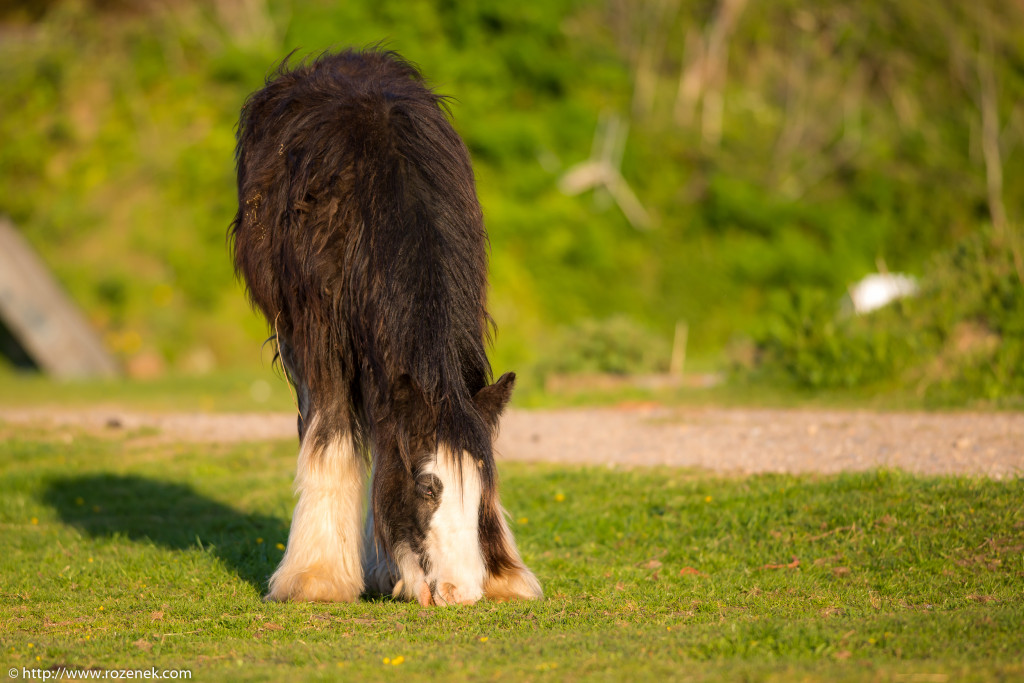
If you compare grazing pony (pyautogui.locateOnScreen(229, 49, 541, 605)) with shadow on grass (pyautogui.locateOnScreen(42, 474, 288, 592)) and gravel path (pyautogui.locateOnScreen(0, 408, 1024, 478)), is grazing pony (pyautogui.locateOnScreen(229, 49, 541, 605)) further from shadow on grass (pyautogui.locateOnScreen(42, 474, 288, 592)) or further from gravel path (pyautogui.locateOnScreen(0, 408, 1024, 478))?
gravel path (pyautogui.locateOnScreen(0, 408, 1024, 478))

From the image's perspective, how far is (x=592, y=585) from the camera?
5.86 m

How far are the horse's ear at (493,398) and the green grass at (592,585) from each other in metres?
0.93

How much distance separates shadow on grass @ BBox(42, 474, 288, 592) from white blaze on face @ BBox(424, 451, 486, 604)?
62.7 inches

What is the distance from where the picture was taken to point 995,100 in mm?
21969

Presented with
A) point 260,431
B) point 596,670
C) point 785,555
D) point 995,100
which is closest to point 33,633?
point 596,670

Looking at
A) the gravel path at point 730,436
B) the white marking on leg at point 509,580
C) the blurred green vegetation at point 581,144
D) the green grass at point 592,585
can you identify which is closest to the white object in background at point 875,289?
the blurred green vegetation at point 581,144

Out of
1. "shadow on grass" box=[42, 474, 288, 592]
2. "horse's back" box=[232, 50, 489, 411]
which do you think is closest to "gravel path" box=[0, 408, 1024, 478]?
→ "shadow on grass" box=[42, 474, 288, 592]

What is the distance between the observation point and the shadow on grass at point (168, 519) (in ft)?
22.3

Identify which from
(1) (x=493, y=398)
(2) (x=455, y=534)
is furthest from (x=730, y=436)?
(2) (x=455, y=534)

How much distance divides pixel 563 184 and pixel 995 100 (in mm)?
9479

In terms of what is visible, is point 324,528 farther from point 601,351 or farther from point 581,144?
point 581,144

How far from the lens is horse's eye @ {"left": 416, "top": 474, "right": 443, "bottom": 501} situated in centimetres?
482

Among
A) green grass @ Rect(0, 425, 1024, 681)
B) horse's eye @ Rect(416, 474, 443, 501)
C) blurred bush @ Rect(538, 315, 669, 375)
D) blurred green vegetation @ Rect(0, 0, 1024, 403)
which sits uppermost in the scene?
blurred green vegetation @ Rect(0, 0, 1024, 403)

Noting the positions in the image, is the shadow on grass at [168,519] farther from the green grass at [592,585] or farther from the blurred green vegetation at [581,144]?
the blurred green vegetation at [581,144]
